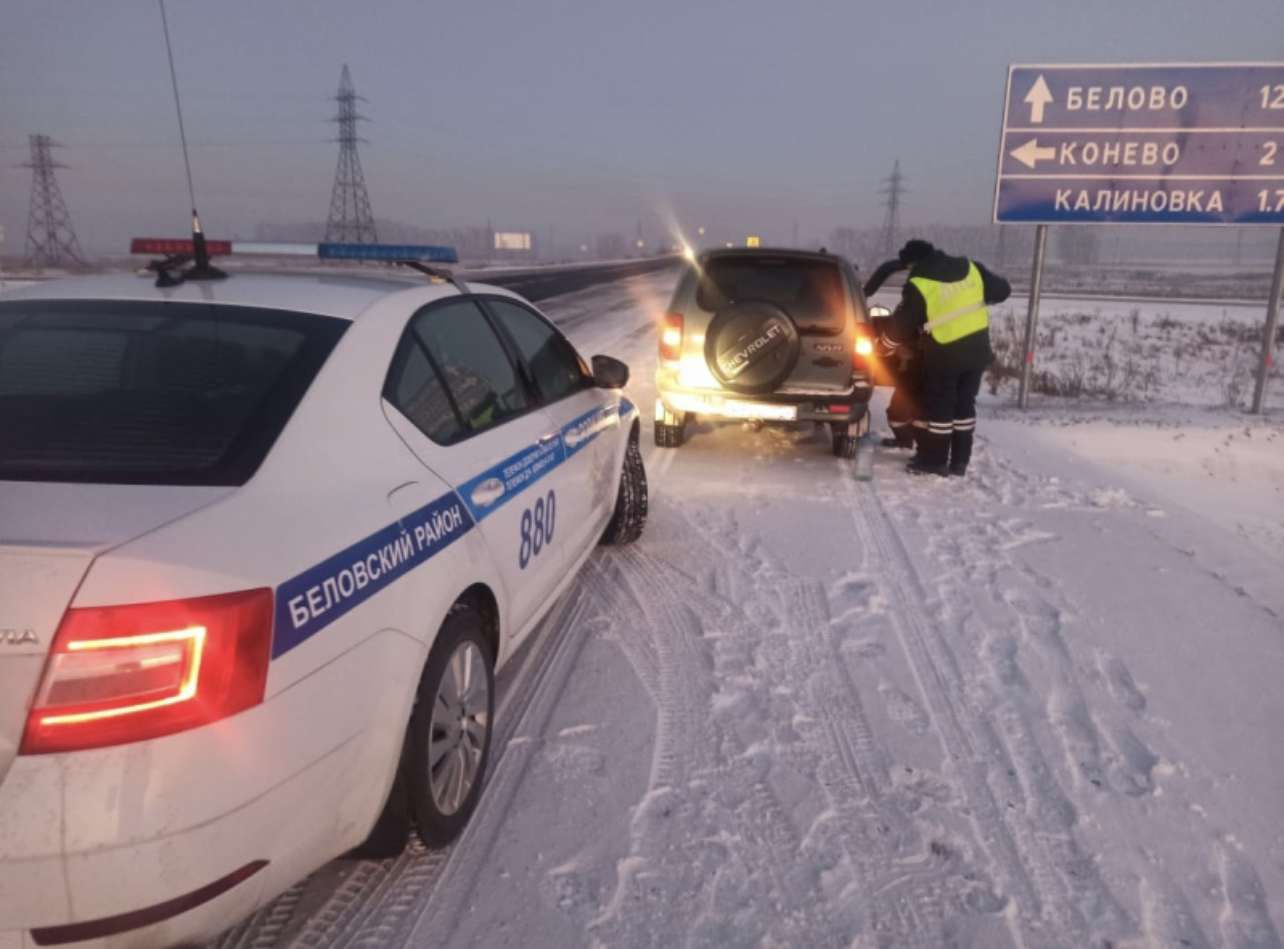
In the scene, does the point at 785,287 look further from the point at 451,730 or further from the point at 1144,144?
the point at 1144,144

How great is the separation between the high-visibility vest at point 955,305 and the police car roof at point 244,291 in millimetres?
4928

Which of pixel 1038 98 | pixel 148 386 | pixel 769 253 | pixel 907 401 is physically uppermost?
pixel 1038 98

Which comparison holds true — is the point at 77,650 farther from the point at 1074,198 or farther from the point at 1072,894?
the point at 1074,198

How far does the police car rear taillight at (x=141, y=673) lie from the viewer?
5.37 ft

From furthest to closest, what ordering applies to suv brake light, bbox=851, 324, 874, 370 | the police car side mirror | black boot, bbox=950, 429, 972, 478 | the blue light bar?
1. black boot, bbox=950, 429, 972, 478
2. suv brake light, bbox=851, 324, 874, 370
3. the police car side mirror
4. the blue light bar

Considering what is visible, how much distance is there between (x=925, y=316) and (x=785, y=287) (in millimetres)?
1179

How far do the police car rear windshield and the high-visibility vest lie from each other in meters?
5.46

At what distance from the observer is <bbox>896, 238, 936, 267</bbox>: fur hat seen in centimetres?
711

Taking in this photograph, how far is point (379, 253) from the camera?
4.11 metres

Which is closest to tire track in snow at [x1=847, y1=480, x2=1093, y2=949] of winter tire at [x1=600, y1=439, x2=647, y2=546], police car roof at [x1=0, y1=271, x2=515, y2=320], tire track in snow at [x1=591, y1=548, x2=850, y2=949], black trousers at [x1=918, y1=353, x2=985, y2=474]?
tire track in snow at [x1=591, y1=548, x2=850, y2=949]

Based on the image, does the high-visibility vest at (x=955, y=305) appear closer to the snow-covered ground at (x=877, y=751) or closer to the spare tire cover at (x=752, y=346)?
the spare tire cover at (x=752, y=346)

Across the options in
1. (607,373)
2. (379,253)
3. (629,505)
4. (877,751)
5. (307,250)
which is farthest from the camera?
(629,505)

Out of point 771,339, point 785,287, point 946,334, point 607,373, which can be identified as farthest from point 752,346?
point 607,373

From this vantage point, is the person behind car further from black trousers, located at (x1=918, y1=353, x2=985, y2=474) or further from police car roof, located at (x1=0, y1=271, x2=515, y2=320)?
police car roof, located at (x1=0, y1=271, x2=515, y2=320)
